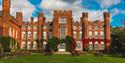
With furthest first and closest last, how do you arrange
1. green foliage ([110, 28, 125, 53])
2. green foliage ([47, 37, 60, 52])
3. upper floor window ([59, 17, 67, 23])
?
upper floor window ([59, 17, 67, 23])
green foliage ([110, 28, 125, 53])
green foliage ([47, 37, 60, 52])

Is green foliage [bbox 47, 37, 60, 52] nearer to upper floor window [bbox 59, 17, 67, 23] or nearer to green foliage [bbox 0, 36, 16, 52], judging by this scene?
upper floor window [bbox 59, 17, 67, 23]

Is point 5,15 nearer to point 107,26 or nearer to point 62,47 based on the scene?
point 62,47

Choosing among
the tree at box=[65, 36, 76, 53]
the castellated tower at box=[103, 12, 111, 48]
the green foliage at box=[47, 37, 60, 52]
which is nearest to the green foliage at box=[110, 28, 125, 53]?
the castellated tower at box=[103, 12, 111, 48]

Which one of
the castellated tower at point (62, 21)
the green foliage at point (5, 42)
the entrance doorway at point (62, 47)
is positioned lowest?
the entrance doorway at point (62, 47)

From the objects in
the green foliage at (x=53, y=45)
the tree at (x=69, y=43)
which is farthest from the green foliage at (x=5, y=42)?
the tree at (x=69, y=43)

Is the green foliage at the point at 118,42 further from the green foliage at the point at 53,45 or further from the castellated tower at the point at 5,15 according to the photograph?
the castellated tower at the point at 5,15

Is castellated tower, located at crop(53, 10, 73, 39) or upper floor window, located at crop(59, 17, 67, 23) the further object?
upper floor window, located at crop(59, 17, 67, 23)

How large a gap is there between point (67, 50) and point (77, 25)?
12890 millimetres

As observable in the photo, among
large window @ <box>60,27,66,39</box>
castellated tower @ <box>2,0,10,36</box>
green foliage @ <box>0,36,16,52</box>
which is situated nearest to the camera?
green foliage @ <box>0,36,16,52</box>

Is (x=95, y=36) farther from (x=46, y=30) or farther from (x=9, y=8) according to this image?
(x=9, y=8)

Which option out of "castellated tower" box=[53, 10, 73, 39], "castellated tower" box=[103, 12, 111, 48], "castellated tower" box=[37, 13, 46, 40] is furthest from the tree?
"castellated tower" box=[103, 12, 111, 48]

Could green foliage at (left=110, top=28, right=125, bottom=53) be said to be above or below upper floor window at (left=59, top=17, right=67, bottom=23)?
below

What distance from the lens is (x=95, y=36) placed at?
89688mm

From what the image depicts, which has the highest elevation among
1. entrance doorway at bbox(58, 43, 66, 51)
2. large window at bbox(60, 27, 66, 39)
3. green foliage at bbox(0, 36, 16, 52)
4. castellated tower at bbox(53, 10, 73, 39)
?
castellated tower at bbox(53, 10, 73, 39)
